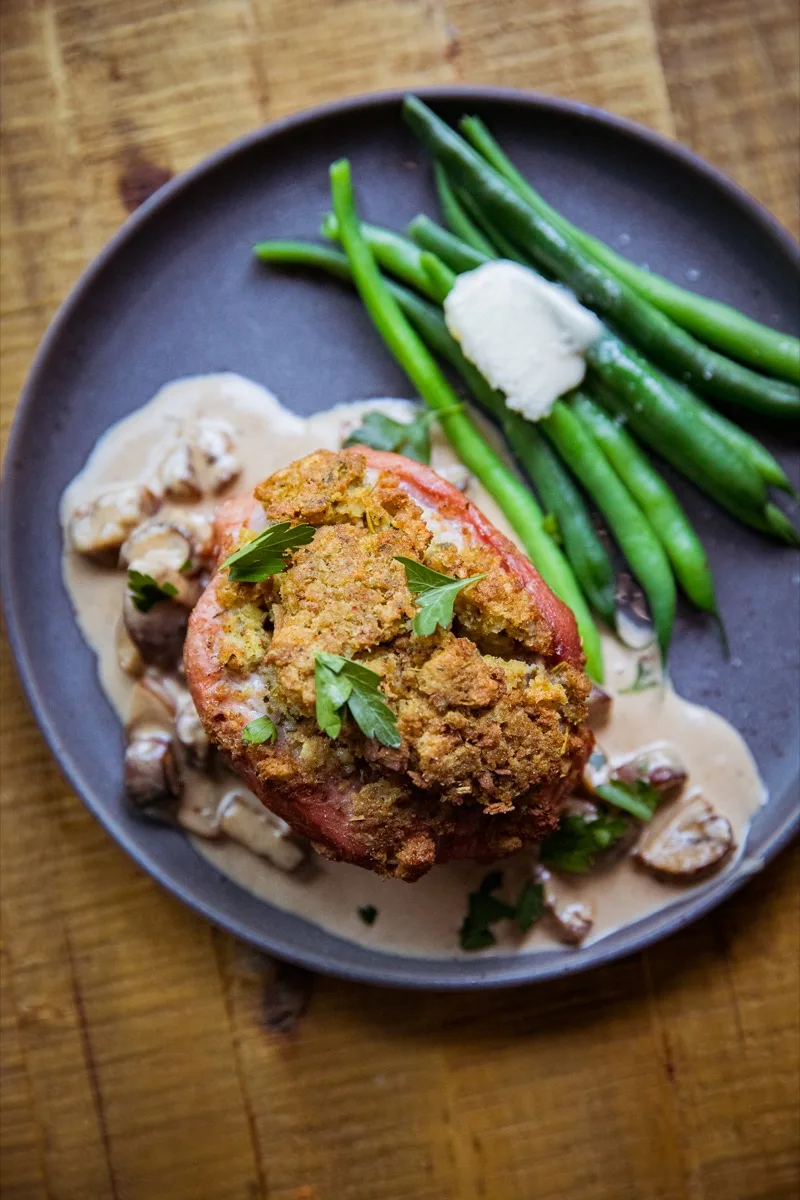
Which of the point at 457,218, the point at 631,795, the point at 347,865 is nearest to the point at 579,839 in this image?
the point at 631,795

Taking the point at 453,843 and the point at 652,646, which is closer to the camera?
the point at 453,843

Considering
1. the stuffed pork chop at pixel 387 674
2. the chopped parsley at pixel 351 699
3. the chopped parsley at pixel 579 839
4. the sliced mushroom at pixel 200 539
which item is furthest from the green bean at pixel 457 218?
the chopped parsley at pixel 579 839

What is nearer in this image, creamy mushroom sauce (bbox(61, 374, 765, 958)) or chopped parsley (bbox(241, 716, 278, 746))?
chopped parsley (bbox(241, 716, 278, 746))

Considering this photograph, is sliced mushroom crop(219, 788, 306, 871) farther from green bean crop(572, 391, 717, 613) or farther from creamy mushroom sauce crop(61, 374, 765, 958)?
green bean crop(572, 391, 717, 613)

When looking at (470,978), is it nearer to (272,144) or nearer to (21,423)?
(21,423)

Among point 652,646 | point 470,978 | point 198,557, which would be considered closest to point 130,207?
point 198,557

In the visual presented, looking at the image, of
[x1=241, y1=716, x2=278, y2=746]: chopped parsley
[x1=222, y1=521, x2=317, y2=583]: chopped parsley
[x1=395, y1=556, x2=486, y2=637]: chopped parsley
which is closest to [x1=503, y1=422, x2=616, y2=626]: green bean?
[x1=395, y1=556, x2=486, y2=637]: chopped parsley

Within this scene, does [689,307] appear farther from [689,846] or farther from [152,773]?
[152,773]
